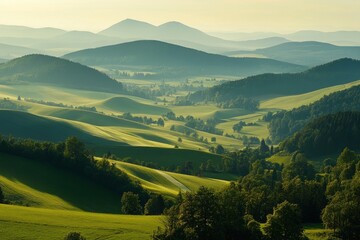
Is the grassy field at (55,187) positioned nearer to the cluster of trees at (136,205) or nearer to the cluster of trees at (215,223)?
the cluster of trees at (136,205)

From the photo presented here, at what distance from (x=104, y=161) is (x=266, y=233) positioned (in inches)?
2521

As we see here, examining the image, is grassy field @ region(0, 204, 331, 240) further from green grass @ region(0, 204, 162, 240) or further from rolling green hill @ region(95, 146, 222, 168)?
rolling green hill @ region(95, 146, 222, 168)

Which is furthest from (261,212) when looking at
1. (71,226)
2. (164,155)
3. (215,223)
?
(164,155)

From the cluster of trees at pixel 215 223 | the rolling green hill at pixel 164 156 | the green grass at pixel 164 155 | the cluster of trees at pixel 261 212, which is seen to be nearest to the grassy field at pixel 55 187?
the cluster of trees at pixel 261 212

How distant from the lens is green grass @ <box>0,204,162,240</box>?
6631 cm

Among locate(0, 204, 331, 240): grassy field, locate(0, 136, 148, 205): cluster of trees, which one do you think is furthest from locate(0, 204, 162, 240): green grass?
locate(0, 136, 148, 205): cluster of trees

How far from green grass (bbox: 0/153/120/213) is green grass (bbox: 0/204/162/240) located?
59.0ft

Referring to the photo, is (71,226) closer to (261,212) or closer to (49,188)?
(261,212)

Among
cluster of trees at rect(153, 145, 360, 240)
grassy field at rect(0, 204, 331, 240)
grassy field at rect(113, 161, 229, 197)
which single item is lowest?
grassy field at rect(113, 161, 229, 197)

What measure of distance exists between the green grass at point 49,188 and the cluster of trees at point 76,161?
6.45 feet

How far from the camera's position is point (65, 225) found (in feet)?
232

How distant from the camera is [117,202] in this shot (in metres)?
112

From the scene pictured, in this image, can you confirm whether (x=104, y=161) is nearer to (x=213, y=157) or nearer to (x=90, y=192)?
(x=90, y=192)

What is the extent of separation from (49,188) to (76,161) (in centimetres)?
1624
